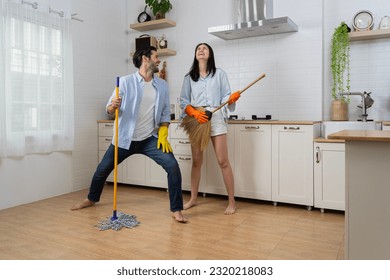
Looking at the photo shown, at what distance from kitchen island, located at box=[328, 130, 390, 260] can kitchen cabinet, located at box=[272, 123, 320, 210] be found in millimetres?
1539

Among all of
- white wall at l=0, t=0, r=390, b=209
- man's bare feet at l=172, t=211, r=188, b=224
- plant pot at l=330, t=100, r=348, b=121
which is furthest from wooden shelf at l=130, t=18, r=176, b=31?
man's bare feet at l=172, t=211, r=188, b=224

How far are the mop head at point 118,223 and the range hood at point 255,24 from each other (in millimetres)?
2163

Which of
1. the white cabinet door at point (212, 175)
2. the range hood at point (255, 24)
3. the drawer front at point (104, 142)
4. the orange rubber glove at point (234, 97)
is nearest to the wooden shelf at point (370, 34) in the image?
the range hood at point (255, 24)

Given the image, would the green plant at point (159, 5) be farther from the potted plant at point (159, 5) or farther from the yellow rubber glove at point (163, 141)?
the yellow rubber glove at point (163, 141)

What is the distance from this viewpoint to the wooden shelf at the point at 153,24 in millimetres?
4488

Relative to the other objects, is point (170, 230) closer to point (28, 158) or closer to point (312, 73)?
point (28, 158)

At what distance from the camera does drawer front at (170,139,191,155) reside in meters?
3.95

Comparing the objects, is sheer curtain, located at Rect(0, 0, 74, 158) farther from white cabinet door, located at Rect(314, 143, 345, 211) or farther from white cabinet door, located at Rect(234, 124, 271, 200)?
white cabinet door, located at Rect(314, 143, 345, 211)

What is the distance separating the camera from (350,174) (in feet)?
5.87

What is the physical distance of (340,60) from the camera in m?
3.63

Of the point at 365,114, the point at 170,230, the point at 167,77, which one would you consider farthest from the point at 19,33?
the point at 365,114

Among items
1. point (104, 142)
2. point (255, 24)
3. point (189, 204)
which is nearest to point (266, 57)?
point (255, 24)

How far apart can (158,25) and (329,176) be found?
286cm

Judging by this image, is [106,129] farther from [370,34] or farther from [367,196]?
[367,196]
